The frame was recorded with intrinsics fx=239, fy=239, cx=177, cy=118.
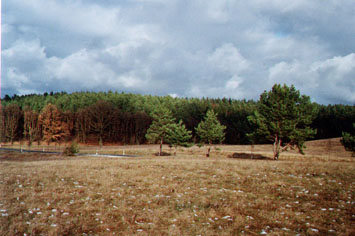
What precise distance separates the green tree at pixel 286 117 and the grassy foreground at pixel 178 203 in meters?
18.6

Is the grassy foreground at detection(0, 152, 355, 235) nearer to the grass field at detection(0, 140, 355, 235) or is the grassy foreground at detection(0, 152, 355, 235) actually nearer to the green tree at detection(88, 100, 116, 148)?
the grass field at detection(0, 140, 355, 235)

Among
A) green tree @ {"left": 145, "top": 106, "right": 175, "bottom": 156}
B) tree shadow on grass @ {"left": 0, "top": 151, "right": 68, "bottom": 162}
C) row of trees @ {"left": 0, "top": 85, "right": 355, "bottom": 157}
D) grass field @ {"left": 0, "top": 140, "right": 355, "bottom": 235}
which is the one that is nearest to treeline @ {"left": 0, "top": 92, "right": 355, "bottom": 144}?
row of trees @ {"left": 0, "top": 85, "right": 355, "bottom": 157}

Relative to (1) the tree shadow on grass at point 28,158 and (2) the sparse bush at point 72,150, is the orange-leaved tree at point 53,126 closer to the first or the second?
(1) the tree shadow on grass at point 28,158

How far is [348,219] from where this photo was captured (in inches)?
432

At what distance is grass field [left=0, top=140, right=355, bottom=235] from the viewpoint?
9.96m

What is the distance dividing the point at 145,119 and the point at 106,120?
17217 mm

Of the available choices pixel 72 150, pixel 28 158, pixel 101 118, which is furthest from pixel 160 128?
pixel 101 118

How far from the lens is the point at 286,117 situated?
1580 inches

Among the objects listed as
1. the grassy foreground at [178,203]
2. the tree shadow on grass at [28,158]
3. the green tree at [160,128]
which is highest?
the green tree at [160,128]

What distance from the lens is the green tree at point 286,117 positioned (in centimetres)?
3916

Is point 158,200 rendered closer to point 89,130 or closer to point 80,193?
point 80,193

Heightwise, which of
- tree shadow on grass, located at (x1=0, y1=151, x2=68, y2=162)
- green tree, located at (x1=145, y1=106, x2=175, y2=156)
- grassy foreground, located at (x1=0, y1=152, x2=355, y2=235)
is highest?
green tree, located at (x1=145, y1=106, x2=175, y2=156)

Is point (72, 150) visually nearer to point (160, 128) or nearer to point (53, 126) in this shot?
point (160, 128)

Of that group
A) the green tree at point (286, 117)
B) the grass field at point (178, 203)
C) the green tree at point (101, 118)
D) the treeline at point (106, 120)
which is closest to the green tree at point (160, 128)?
the treeline at point (106, 120)
